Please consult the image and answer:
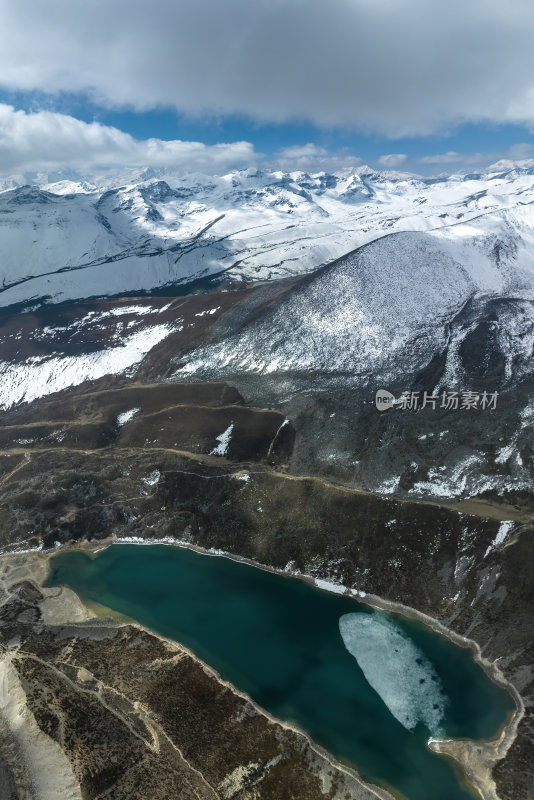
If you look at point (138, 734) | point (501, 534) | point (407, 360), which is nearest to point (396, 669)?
point (501, 534)

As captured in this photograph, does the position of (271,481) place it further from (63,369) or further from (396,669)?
(63,369)

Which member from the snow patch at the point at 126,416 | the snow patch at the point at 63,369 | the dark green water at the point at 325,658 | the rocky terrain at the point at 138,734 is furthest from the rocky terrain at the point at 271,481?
the dark green water at the point at 325,658

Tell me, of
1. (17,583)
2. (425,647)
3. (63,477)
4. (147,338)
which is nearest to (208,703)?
(425,647)

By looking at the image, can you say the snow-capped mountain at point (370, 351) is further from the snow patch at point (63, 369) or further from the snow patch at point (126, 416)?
the snow patch at point (126, 416)

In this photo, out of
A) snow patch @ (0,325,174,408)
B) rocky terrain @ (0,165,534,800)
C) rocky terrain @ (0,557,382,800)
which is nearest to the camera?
rocky terrain @ (0,557,382,800)

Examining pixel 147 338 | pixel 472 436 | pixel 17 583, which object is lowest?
pixel 17 583

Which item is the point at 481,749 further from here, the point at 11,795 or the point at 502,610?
the point at 11,795

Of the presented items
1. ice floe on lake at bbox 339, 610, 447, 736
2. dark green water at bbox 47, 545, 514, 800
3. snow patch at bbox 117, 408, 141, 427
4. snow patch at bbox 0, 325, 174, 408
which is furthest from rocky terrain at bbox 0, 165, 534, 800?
ice floe on lake at bbox 339, 610, 447, 736

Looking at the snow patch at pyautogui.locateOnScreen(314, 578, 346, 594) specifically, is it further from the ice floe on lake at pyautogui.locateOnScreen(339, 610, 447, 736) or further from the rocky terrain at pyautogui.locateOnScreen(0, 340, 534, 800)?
the ice floe on lake at pyautogui.locateOnScreen(339, 610, 447, 736)
